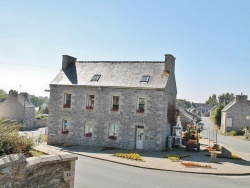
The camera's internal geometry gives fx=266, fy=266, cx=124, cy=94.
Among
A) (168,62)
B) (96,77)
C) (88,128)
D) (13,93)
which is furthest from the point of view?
(13,93)

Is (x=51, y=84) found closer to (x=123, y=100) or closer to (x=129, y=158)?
(x=123, y=100)

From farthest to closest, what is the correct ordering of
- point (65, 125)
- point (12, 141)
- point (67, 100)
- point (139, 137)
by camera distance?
1. point (67, 100)
2. point (65, 125)
3. point (139, 137)
4. point (12, 141)

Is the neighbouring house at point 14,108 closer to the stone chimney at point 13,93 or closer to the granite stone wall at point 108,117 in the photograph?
the stone chimney at point 13,93

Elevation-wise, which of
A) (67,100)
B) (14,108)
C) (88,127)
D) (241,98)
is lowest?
(88,127)

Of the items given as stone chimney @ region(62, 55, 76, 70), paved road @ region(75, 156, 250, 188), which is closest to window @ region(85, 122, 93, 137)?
stone chimney @ region(62, 55, 76, 70)

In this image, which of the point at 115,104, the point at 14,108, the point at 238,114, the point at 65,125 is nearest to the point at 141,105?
the point at 115,104

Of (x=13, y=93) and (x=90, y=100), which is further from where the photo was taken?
(x=13, y=93)

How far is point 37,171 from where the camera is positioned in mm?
6426

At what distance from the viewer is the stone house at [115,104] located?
22641 mm

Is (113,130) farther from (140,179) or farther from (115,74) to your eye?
(140,179)

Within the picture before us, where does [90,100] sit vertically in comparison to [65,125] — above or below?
above

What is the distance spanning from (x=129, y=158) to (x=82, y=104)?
8.36 m

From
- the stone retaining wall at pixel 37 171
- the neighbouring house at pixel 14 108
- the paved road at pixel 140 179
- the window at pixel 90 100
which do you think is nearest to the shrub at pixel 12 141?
the stone retaining wall at pixel 37 171

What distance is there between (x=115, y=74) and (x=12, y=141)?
18.9m
